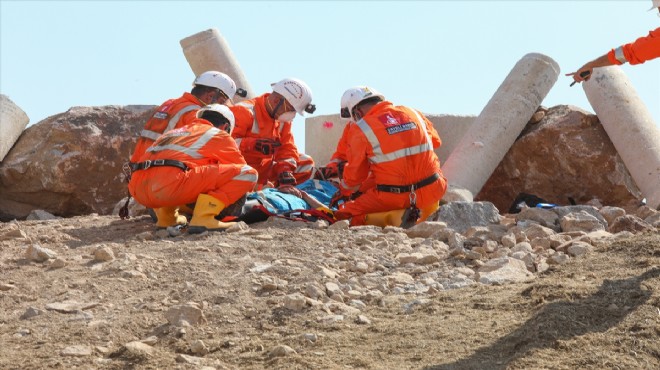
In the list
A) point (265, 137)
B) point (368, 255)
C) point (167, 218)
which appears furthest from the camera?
point (265, 137)

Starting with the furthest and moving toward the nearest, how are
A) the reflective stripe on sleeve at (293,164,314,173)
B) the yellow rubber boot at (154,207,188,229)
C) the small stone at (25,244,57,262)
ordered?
the reflective stripe on sleeve at (293,164,314,173)
the yellow rubber boot at (154,207,188,229)
the small stone at (25,244,57,262)

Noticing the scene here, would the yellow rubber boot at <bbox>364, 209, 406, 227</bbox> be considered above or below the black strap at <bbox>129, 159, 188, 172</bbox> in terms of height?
below

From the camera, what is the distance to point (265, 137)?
11.0m

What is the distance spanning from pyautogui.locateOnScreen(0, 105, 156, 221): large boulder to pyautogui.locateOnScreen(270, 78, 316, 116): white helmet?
244 cm

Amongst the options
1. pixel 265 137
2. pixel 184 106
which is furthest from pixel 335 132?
pixel 184 106

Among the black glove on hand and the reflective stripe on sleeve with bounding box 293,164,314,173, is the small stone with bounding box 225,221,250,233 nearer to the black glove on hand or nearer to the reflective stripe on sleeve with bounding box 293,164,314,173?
the black glove on hand

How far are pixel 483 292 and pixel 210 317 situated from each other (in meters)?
1.69

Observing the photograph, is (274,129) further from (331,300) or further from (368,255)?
(331,300)

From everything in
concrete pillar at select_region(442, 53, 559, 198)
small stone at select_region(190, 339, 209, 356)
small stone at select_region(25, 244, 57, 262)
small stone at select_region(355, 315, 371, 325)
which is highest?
small stone at select_region(25, 244, 57, 262)

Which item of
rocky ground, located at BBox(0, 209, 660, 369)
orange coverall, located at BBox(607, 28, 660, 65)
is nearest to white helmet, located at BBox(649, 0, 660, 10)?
orange coverall, located at BBox(607, 28, 660, 65)

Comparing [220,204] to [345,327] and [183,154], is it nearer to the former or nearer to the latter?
[183,154]

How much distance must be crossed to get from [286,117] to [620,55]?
4140 mm

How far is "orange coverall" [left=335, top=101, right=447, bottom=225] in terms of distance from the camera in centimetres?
934

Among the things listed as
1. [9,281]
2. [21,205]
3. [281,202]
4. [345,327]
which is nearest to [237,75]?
[21,205]
